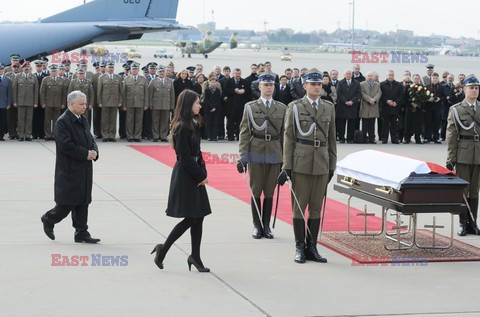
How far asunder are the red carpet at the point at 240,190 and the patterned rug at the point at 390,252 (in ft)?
2.15

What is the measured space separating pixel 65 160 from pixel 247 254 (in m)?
2.01

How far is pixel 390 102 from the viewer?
1994 centimetres

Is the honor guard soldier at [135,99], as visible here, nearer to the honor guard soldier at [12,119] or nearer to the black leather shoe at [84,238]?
the honor guard soldier at [12,119]

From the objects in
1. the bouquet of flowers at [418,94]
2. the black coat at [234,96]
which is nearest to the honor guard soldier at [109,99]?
the black coat at [234,96]

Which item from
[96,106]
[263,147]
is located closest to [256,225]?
[263,147]

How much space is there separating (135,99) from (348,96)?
4.61 metres

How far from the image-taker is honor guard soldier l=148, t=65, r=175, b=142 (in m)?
19.3

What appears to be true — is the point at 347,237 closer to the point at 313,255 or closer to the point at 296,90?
the point at 313,255

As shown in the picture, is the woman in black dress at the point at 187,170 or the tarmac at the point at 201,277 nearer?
the tarmac at the point at 201,277

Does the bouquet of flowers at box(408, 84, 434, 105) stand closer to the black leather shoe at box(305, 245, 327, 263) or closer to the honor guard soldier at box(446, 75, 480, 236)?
the honor guard soldier at box(446, 75, 480, 236)

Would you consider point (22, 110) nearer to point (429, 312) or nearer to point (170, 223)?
point (170, 223)

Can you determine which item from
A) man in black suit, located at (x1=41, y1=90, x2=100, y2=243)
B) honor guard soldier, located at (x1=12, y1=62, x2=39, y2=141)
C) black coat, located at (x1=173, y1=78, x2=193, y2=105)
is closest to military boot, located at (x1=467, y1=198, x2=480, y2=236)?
man in black suit, located at (x1=41, y1=90, x2=100, y2=243)

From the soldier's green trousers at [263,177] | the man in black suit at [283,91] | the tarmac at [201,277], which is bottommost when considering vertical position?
the tarmac at [201,277]

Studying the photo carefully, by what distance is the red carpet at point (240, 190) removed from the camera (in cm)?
1050
